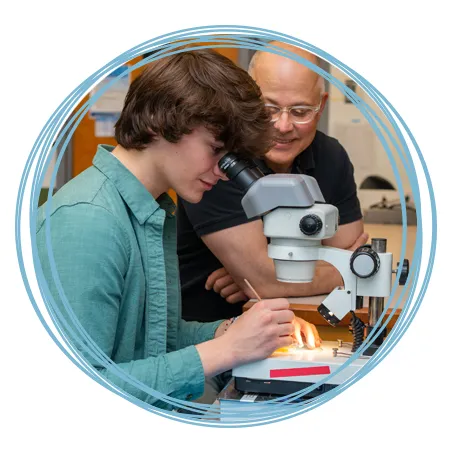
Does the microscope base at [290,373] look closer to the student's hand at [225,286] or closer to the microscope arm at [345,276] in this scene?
the microscope arm at [345,276]

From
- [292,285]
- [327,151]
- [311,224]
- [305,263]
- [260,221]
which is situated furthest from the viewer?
[327,151]

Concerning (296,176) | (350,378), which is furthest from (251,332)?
(296,176)

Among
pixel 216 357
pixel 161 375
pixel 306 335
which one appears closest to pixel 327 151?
pixel 306 335

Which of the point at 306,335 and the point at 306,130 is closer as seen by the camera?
the point at 306,335

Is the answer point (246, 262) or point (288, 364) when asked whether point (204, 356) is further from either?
point (246, 262)

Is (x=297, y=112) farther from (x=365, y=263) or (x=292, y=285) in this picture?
(x=365, y=263)

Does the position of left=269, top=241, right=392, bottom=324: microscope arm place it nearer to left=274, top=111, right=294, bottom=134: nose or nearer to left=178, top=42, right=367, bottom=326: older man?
left=178, top=42, right=367, bottom=326: older man

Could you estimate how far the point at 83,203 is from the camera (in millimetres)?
1509

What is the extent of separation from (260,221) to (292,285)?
0.87ft

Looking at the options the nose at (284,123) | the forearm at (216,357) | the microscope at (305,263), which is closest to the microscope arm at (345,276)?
the microscope at (305,263)

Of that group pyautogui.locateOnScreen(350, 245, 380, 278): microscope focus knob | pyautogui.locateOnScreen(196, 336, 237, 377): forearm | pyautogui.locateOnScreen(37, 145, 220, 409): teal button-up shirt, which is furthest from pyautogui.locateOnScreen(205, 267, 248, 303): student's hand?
pyautogui.locateOnScreen(350, 245, 380, 278): microscope focus knob

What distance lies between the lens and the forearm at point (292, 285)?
2236mm

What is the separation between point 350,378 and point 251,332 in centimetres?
25

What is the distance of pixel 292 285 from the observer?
233 cm
